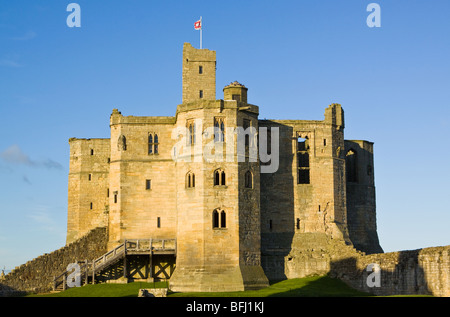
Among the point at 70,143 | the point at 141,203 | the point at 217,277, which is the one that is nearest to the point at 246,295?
the point at 217,277

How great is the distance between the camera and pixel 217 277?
55812 millimetres

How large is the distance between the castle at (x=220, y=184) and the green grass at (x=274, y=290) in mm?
1883

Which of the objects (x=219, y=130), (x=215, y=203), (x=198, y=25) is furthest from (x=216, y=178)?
(x=198, y=25)

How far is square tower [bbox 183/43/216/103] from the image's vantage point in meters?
66.1

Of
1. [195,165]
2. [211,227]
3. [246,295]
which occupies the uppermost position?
[195,165]

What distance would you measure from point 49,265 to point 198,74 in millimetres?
20299

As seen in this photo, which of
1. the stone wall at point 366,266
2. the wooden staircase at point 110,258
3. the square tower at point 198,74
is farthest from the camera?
the square tower at point 198,74

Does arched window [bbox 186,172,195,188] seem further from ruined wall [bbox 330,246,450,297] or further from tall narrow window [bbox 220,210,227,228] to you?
ruined wall [bbox 330,246,450,297]

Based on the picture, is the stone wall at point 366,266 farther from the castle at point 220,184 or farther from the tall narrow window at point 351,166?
the tall narrow window at point 351,166

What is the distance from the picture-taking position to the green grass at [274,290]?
5306 centimetres

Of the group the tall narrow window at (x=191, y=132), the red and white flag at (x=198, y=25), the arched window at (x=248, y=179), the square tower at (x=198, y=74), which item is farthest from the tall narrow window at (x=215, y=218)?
the red and white flag at (x=198, y=25)
